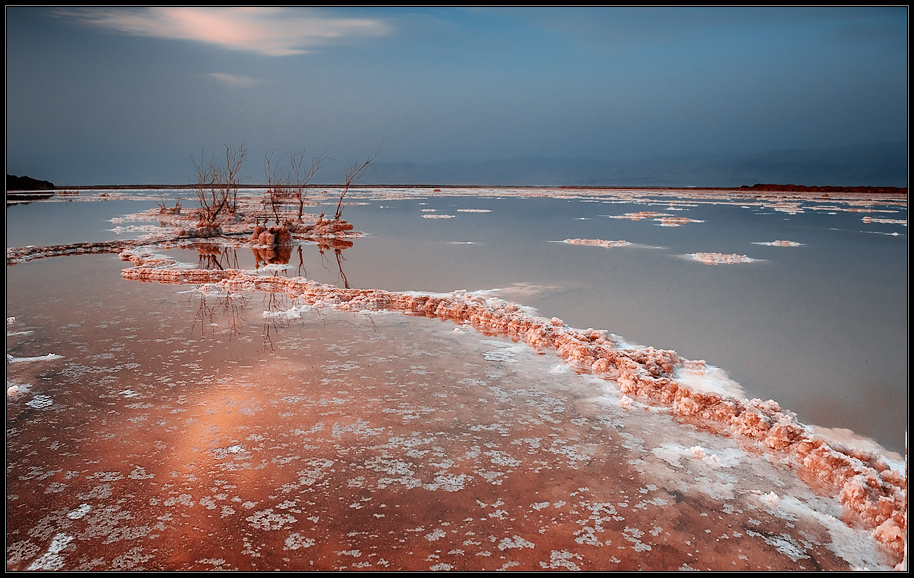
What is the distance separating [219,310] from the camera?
7895mm

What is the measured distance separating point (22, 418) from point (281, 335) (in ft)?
8.91

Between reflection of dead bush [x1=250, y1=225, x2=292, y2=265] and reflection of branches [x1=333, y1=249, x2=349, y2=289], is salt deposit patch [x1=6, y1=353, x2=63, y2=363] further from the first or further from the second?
reflection of dead bush [x1=250, y1=225, x2=292, y2=265]

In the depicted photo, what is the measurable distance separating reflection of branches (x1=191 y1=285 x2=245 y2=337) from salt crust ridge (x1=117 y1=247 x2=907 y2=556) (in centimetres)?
63

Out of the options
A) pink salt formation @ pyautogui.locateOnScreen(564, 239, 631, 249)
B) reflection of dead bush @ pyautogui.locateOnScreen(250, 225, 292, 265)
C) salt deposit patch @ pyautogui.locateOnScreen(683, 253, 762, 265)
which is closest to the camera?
salt deposit patch @ pyautogui.locateOnScreen(683, 253, 762, 265)

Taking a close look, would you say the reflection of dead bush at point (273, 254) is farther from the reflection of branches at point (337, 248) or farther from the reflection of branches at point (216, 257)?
the reflection of branches at point (337, 248)

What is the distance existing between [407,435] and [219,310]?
4.87 metres

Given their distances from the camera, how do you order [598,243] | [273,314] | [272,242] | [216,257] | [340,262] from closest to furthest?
[273,314] → [340,262] → [216,257] → [272,242] → [598,243]

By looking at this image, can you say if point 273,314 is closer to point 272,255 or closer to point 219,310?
point 219,310

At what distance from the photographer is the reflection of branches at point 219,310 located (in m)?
7.13

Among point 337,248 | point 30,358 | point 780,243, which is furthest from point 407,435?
point 780,243

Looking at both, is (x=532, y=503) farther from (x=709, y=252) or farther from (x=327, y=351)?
Result: (x=709, y=252)

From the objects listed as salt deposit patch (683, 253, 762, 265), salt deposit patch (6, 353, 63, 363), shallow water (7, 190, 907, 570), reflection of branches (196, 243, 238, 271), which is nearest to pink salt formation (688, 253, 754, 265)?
salt deposit patch (683, 253, 762, 265)

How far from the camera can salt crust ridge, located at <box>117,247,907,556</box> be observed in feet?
11.3

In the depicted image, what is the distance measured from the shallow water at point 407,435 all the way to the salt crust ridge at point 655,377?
18cm
